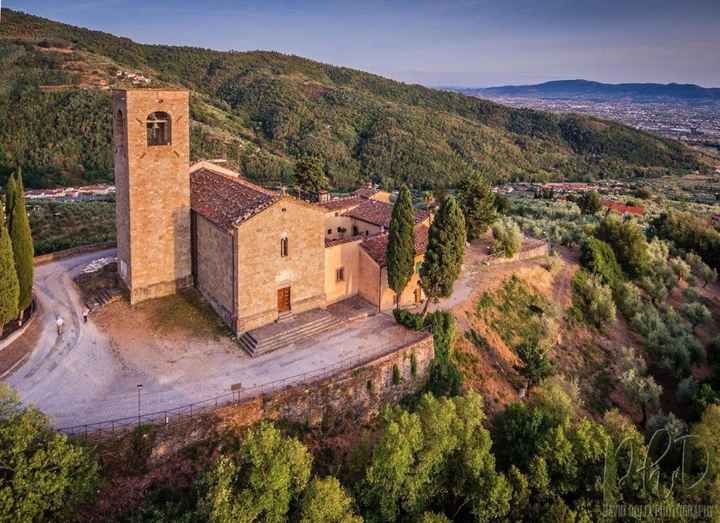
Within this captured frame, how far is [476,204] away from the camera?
37.1 meters

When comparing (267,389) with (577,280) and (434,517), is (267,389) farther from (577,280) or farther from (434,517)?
(577,280)

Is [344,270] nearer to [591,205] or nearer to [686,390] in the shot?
[686,390]

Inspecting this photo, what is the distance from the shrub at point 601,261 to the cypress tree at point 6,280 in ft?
114

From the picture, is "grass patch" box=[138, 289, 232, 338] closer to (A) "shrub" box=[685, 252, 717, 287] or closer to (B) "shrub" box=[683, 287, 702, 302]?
(B) "shrub" box=[683, 287, 702, 302]

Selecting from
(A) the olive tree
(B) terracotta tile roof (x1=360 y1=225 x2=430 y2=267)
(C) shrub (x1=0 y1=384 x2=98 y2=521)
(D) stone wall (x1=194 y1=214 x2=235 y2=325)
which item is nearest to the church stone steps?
(D) stone wall (x1=194 y1=214 x2=235 y2=325)

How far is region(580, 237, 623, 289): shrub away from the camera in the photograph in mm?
38022

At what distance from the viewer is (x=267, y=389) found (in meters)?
19.1

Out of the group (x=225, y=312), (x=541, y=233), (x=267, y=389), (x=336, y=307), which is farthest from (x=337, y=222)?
(x=541, y=233)

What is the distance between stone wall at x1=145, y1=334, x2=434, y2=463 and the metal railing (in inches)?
10.0

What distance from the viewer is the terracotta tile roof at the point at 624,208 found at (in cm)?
5862

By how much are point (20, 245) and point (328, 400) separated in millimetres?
15160

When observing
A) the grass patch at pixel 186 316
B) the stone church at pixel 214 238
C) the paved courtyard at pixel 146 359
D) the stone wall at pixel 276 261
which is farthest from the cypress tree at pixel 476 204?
the grass patch at pixel 186 316

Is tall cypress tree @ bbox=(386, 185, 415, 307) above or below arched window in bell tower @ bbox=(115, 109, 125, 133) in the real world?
below

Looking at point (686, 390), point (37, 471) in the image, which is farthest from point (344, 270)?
point (686, 390)
